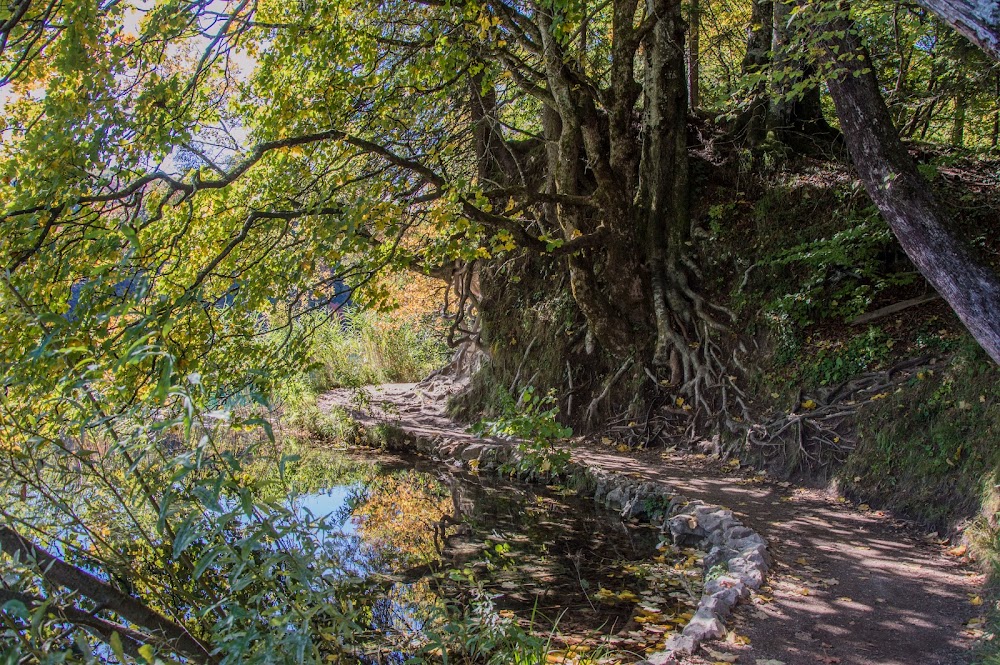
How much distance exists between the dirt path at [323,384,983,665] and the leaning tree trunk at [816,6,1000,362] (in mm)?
1518

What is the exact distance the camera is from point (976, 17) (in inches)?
125

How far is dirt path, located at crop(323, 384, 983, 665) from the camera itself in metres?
3.56

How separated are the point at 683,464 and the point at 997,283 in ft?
11.7

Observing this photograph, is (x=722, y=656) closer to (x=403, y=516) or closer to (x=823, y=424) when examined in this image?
(x=823, y=424)

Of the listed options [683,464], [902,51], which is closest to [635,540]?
[683,464]

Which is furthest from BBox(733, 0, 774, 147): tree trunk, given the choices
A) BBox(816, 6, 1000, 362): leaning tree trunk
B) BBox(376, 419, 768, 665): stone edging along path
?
BBox(376, 419, 768, 665): stone edging along path

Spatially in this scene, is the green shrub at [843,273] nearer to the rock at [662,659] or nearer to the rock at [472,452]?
the rock at [472,452]

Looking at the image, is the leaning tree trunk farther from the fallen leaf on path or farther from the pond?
the fallen leaf on path

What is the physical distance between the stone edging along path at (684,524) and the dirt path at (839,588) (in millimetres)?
102

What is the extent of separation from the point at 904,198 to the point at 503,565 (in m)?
4.10

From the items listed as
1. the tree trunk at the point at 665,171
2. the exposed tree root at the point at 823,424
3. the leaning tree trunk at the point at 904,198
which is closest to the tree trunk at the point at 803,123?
the tree trunk at the point at 665,171

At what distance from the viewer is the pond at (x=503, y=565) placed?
4.14 metres

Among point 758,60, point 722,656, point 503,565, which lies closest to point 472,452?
point 503,565

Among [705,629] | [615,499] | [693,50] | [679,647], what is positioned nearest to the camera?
[679,647]
